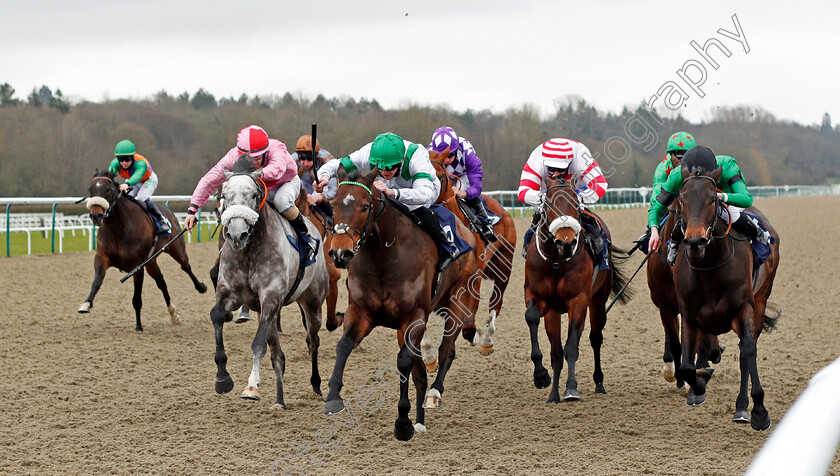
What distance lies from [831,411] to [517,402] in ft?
16.9

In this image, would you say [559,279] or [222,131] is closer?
[559,279]

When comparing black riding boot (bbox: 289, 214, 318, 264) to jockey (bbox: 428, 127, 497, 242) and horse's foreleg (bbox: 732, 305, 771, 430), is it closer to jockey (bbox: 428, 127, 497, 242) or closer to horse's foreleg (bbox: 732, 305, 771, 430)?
jockey (bbox: 428, 127, 497, 242)

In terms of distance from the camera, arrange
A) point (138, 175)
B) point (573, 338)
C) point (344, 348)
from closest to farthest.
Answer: point (344, 348) < point (573, 338) < point (138, 175)

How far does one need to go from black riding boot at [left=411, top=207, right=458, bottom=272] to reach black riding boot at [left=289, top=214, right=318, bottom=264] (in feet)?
4.11

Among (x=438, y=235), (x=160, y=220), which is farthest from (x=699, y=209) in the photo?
(x=160, y=220)

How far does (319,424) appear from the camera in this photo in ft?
17.9

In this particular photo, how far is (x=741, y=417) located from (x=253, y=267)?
326cm

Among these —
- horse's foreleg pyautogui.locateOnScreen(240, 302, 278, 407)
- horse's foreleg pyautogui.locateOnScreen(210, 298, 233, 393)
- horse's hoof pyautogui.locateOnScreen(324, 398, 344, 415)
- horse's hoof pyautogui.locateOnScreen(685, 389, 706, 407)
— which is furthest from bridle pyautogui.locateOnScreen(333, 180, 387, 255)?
horse's hoof pyautogui.locateOnScreen(685, 389, 706, 407)

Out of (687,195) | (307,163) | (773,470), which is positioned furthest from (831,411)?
(307,163)

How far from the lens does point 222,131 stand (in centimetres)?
3759

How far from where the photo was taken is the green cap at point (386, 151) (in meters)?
5.28

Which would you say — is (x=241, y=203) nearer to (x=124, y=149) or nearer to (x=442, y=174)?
(x=442, y=174)

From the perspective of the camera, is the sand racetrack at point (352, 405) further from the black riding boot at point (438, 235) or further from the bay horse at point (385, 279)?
the black riding boot at point (438, 235)

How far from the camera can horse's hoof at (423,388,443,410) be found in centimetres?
583
